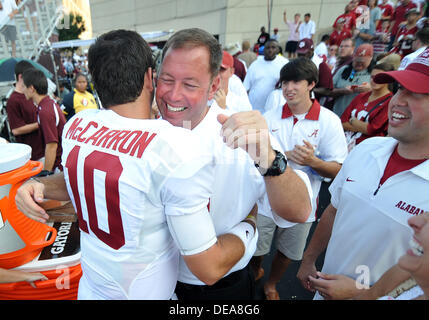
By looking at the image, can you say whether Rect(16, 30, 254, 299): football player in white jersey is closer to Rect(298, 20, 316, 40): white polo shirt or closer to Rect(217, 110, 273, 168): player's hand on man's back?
Rect(217, 110, 273, 168): player's hand on man's back

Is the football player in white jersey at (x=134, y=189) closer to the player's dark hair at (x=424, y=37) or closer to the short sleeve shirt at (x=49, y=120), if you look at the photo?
Result: the short sleeve shirt at (x=49, y=120)

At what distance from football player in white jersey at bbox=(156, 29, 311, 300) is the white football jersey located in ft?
0.73

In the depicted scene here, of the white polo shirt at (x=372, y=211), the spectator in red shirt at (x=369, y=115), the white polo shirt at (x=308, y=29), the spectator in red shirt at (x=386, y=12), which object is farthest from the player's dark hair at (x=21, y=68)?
the white polo shirt at (x=308, y=29)

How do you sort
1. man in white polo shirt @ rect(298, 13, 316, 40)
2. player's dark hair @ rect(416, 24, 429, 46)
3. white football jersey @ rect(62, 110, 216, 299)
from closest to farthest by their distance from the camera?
white football jersey @ rect(62, 110, 216, 299), player's dark hair @ rect(416, 24, 429, 46), man in white polo shirt @ rect(298, 13, 316, 40)

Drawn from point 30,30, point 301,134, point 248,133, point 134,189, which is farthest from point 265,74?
point 30,30

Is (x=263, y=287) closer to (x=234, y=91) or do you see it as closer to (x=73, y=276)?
(x=73, y=276)

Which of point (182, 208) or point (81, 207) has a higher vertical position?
point (182, 208)

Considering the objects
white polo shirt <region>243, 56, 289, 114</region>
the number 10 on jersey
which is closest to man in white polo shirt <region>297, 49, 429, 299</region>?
the number 10 on jersey

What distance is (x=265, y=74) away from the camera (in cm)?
460

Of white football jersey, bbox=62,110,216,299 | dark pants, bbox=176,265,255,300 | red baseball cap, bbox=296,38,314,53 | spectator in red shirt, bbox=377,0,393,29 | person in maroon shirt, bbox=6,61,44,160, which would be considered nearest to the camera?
white football jersey, bbox=62,110,216,299

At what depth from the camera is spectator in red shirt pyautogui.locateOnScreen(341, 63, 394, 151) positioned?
2875 millimetres

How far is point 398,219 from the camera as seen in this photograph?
114 cm
